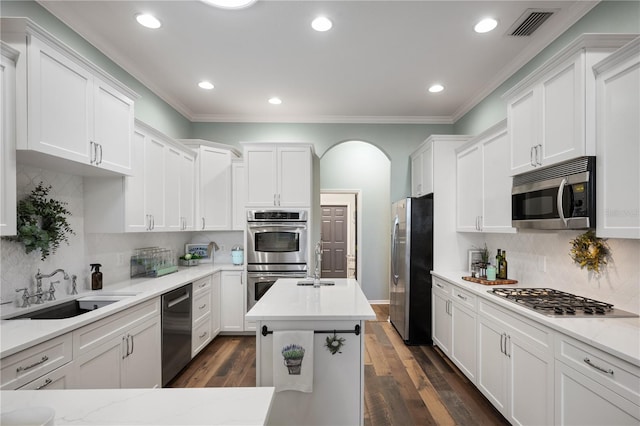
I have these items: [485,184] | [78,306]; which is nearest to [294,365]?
[78,306]

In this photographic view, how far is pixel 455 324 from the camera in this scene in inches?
123

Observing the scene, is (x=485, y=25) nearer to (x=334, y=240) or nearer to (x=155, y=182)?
(x=155, y=182)

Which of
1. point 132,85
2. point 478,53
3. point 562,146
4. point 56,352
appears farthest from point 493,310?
point 132,85

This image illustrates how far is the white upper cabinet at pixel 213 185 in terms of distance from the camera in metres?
4.16

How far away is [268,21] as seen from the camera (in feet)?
8.20

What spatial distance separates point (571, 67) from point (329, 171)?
4364 mm

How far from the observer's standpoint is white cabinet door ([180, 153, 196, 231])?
149 inches

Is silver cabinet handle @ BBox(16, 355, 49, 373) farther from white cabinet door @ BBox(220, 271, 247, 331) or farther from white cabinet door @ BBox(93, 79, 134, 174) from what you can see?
white cabinet door @ BBox(220, 271, 247, 331)

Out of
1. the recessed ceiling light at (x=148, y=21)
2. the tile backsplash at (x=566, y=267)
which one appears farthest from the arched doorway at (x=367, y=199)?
the recessed ceiling light at (x=148, y=21)

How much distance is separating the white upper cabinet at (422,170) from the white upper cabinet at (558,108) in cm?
138

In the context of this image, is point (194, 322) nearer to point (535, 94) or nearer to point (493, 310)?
point (493, 310)

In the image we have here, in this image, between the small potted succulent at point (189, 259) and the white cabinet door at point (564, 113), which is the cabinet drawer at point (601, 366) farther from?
the small potted succulent at point (189, 259)

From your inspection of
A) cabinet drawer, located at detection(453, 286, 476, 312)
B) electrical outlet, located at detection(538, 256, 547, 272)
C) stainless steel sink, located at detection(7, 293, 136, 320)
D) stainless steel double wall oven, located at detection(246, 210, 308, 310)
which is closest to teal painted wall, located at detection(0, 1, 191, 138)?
stainless steel double wall oven, located at detection(246, 210, 308, 310)

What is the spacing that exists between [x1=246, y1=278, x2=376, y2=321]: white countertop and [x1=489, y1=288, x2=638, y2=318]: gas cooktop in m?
1.05
